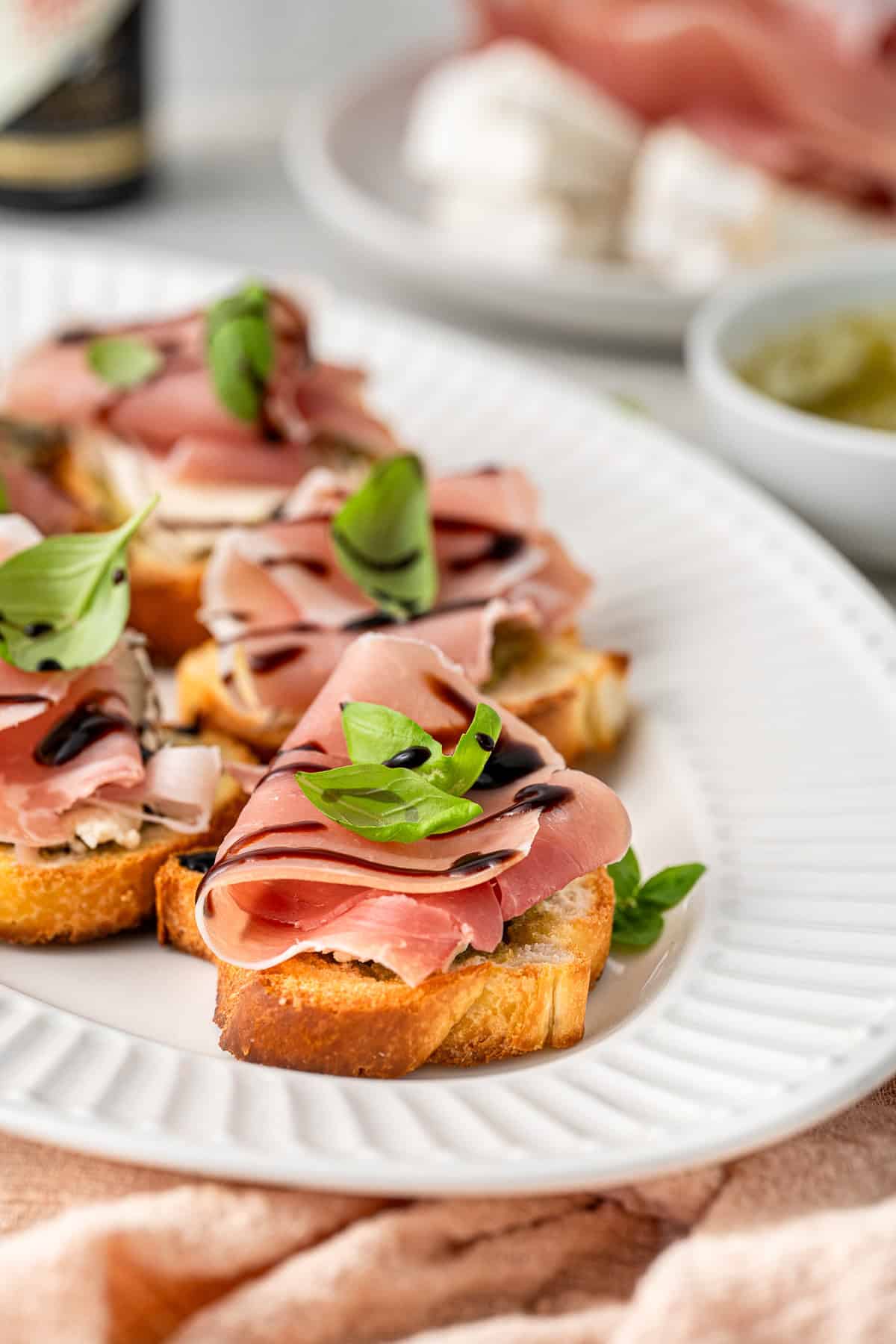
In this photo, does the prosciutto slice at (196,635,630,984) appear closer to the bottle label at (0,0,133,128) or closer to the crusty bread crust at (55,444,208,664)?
the crusty bread crust at (55,444,208,664)

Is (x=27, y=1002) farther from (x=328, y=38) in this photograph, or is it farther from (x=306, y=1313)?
(x=328, y=38)

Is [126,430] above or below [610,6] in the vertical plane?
below

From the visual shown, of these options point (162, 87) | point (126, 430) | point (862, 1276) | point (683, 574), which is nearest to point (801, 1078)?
point (862, 1276)

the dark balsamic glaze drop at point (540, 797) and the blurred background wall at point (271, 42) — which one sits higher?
the dark balsamic glaze drop at point (540, 797)

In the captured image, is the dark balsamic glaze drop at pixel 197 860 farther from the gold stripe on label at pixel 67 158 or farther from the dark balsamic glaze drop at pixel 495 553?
the gold stripe on label at pixel 67 158

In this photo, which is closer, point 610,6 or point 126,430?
point 126,430

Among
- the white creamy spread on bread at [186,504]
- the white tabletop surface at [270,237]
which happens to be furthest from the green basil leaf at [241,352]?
the white tabletop surface at [270,237]

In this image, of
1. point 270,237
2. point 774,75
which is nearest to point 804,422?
point 774,75
